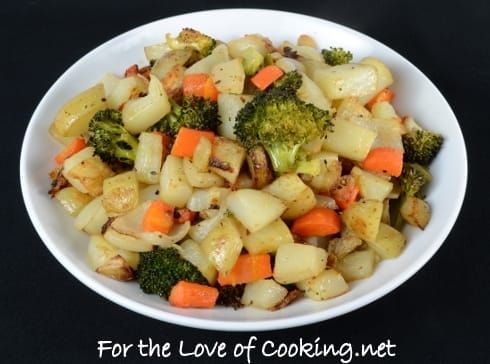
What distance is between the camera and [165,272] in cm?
223

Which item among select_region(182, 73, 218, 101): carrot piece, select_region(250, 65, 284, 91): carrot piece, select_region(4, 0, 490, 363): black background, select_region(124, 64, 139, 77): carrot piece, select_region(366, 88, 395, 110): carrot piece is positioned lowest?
select_region(4, 0, 490, 363): black background

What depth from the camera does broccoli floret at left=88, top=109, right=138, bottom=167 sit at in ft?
8.21

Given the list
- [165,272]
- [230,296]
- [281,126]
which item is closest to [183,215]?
[165,272]

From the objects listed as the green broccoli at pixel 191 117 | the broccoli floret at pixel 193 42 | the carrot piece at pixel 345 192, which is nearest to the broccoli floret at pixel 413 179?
the carrot piece at pixel 345 192

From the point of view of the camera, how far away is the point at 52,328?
2.52m

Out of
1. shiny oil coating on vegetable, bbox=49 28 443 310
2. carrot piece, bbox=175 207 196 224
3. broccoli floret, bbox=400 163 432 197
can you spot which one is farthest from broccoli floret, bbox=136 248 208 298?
broccoli floret, bbox=400 163 432 197

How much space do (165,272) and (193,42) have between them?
115cm

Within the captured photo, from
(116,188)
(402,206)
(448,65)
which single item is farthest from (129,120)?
(448,65)

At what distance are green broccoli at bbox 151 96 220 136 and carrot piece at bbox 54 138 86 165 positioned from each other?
350mm

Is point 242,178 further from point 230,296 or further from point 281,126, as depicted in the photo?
point 230,296

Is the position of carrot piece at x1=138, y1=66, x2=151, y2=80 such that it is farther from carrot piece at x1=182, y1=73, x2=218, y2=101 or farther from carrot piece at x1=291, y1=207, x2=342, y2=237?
carrot piece at x1=291, y1=207, x2=342, y2=237

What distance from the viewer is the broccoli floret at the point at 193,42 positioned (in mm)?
2895

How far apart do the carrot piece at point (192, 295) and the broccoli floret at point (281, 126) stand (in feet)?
1.63

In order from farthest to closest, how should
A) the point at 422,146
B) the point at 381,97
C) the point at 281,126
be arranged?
the point at 381,97 → the point at 422,146 → the point at 281,126
